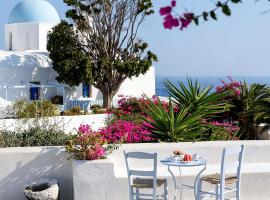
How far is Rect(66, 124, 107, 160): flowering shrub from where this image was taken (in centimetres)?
842

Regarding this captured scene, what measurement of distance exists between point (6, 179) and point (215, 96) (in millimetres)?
4427

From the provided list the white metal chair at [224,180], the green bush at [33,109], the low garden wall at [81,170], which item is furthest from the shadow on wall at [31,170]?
the green bush at [33,109]

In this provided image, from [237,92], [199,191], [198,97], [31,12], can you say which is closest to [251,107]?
[237,92]

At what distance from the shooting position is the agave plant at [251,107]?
1155 cm

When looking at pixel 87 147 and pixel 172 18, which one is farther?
pixel 87 147

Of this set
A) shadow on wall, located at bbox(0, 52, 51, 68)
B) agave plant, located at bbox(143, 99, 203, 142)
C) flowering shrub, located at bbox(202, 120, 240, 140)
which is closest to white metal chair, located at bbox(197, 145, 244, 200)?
agave plant, located at bbox(143, 99, 203, 142)

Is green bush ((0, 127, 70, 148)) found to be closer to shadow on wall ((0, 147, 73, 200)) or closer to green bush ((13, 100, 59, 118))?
shadow on wall ((0, 147, 73, 200))

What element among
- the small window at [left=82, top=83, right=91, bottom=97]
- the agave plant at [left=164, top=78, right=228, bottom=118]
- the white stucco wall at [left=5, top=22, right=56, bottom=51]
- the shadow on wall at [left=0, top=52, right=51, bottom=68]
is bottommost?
the agave plant at [left=164, top=78, right=228, bottom=118]

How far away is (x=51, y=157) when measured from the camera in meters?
8.89

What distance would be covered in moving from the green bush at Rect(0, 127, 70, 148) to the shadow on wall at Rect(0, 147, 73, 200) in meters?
1.33

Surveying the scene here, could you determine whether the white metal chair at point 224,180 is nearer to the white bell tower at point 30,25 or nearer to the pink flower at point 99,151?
the pink flower at point 99,151

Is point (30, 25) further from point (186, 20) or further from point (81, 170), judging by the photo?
point (186, 20)

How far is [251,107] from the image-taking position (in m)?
12.0

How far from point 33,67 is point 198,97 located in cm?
2643
